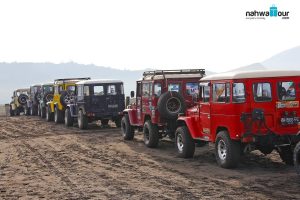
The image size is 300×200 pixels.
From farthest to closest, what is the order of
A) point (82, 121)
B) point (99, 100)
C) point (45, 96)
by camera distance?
point (45, 96) → point (82, 121) → point (99, 100)

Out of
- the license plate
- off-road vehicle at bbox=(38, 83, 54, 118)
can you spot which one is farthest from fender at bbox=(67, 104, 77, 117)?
the license plate

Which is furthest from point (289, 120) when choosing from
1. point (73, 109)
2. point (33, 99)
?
point (33, 99)

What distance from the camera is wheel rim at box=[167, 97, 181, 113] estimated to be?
41.8 feet

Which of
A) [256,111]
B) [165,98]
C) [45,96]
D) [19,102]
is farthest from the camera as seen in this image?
[19,102]

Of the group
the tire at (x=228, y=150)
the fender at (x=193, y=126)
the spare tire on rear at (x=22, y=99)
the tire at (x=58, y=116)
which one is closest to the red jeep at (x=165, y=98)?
the fender at (x=193, y=126)

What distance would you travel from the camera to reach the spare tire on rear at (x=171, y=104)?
12.7 metres

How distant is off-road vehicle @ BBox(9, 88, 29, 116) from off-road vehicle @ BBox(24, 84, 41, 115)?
53.1 inches

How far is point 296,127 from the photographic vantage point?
31.2 feet

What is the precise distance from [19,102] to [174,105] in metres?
24.2

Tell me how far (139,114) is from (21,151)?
3658 millimetres

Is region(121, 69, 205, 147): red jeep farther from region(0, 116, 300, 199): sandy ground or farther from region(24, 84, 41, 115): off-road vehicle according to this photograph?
region(24, 84, 41, 115): off-road vehicle

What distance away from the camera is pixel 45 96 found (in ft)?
91.8

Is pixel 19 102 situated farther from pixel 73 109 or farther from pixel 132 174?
pixel 132 174

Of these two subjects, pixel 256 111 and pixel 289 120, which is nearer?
pixel 256 111
